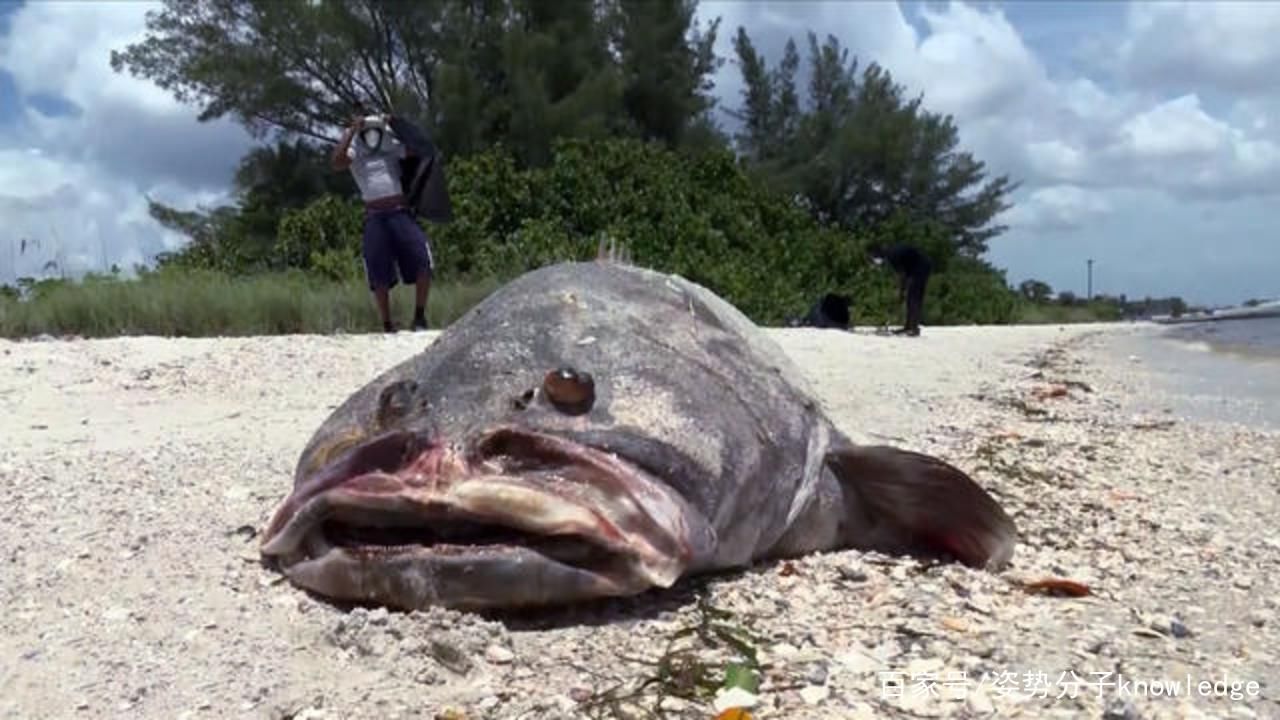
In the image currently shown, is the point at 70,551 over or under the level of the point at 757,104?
under

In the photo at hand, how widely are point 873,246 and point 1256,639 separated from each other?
27163mm

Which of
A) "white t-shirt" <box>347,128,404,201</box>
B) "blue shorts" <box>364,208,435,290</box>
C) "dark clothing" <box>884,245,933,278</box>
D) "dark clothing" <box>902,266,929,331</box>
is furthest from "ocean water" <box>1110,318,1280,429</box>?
"white t-shirt" <box>347,128,404,201</box>

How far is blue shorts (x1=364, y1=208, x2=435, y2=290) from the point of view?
32.3 ft

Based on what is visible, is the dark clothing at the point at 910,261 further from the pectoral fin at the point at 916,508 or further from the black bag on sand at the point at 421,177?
the pectoral fin at the point at 916,508

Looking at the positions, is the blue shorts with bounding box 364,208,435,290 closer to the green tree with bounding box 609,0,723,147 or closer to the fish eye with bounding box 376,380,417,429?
the fish eye with bounding box 376,380,417,429

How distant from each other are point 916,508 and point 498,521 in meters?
1.51

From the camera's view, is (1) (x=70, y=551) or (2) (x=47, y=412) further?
(2) (x=47, y=412)

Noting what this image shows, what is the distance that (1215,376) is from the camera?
13.1m

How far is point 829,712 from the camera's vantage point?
2.51 meters

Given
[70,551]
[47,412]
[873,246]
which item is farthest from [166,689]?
[873,246]

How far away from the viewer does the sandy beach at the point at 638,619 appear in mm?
2592

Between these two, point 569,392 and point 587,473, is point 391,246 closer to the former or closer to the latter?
point 569,392

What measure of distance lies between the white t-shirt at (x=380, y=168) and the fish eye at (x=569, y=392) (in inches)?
276

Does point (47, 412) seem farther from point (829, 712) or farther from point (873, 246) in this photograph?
point (873, 246)
